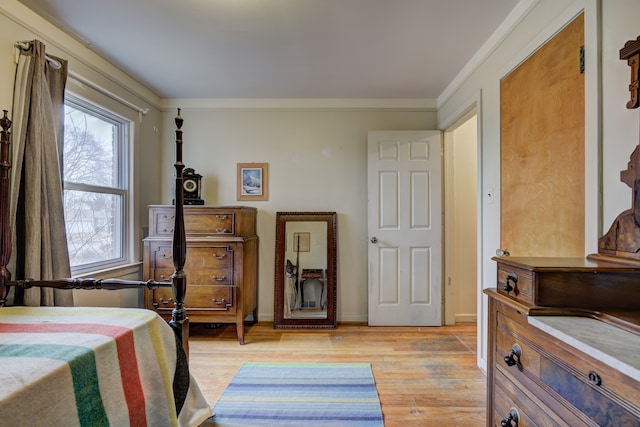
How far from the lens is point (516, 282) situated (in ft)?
3.49

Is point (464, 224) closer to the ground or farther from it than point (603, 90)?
closer to the ground

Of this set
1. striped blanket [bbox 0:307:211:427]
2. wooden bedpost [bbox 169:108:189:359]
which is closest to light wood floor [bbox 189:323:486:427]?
wooden bedpost [bbox 169:108:189:359]

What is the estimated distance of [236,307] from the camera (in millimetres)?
2680

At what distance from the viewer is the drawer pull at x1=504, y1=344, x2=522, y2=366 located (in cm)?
104

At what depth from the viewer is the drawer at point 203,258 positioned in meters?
2.68

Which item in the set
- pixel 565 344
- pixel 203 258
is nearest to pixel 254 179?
pixel 203 258

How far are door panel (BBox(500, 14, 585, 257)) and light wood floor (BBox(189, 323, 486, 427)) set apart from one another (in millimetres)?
1021

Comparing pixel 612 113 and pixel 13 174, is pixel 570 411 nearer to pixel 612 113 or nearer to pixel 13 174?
pixel 612 113

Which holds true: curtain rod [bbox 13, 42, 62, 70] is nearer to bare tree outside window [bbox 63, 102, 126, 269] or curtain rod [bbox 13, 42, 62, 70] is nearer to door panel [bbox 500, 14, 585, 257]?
bare tree outside window [bbox 63, 102, 126, 269]

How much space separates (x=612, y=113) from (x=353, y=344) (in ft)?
7.68

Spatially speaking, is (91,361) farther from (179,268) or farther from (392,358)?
(392,358)

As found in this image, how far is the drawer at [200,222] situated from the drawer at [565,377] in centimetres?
221

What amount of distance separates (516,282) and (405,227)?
81.4 inches

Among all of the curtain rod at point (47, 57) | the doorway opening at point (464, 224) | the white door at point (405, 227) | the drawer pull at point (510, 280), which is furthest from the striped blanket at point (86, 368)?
the doorway opening at point (464, 224)
